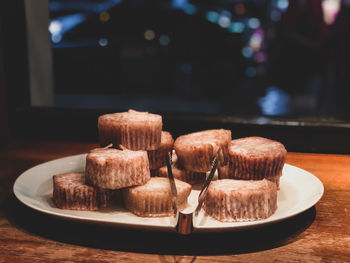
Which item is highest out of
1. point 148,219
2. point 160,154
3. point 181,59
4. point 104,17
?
point 104,17

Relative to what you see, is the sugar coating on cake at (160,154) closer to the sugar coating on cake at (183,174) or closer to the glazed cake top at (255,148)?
the sugar coating on cake at (183,174)

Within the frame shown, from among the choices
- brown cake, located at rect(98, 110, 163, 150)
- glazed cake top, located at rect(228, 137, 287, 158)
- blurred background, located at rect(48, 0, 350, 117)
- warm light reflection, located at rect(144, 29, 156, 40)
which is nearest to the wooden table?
glazed cake top, located at rect(228, 137, 287, 158)

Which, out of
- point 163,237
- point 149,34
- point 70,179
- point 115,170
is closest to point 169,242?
point 163,237

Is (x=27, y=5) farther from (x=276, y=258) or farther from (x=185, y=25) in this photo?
(x=185, y=25)

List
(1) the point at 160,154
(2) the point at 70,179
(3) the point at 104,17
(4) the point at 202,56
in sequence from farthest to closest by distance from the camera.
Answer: (4) the point at 202,56 < (3) the point at 104,17 < (1) the point at 160,154 < (2) the point at 70,179

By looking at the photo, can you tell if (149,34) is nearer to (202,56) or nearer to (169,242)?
(202,56)
